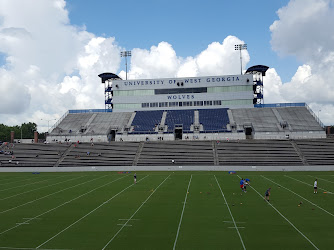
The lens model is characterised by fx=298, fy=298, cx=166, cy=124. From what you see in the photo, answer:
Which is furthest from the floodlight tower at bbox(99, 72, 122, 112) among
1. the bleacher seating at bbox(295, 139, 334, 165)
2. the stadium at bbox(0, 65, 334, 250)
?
the bleacher seating at bbox(295, 139, 334, 165)

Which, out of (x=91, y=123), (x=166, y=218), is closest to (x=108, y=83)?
(x=91, y=123)

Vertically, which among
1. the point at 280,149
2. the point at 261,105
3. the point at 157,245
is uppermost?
the point at 261,105

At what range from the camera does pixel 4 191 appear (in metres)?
30.5

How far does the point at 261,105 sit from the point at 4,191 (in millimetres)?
64010

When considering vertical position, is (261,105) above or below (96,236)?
above

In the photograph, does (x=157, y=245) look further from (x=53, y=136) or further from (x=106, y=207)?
(x=53, y=136)

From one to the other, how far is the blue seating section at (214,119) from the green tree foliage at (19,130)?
8902cm

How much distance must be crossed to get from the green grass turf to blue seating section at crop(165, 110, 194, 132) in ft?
131

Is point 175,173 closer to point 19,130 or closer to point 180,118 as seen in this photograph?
point 180,118

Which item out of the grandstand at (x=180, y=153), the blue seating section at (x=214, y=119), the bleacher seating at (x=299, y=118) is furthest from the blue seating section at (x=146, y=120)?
the bleacher seating at (x=299, y=118)

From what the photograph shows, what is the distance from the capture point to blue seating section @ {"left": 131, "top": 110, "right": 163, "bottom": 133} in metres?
71.0

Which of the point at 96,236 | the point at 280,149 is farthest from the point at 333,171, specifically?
the point at 96,236

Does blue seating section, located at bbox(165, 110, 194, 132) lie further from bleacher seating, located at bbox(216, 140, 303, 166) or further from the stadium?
bleacher seating, located at bbox(216, 140, 303, 166)

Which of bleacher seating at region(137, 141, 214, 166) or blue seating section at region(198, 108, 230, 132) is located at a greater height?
blue seating section at region(198, 108, 230, 132)
